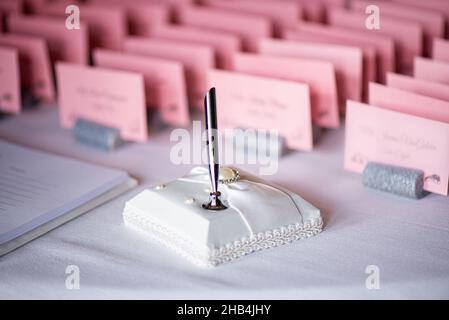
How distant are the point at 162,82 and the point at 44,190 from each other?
0.37 m

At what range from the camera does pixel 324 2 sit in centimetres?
173

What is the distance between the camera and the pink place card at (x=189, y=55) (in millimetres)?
1426

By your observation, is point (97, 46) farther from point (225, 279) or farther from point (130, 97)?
point (225, 279)

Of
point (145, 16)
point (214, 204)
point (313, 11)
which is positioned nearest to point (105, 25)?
point (145, 16)

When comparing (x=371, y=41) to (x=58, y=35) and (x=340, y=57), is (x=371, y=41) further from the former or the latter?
→ (x=58, y=35)

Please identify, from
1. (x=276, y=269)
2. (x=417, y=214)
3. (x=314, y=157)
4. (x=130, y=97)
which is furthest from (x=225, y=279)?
(x=130, y=97)

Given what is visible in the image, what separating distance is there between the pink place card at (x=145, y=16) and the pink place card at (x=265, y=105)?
1.35 feet

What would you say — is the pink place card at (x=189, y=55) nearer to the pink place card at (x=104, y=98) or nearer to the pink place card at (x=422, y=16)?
the pink place card at (x=104, y=98)

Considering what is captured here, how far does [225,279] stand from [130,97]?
55 cm

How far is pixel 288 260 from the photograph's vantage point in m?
0.94

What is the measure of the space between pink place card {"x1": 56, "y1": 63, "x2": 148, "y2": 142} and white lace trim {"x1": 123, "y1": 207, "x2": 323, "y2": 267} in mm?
357

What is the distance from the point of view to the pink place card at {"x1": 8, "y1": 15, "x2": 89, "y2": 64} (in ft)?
5.11

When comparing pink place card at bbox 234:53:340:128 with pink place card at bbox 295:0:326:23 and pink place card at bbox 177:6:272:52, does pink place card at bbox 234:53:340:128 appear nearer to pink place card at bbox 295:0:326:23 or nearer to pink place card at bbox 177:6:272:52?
pink place card at bbox 177:6:272:52
